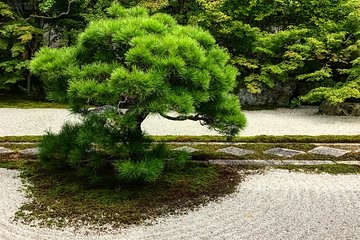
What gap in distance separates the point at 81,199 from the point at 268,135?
12.1 feet

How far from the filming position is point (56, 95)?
4203 mm

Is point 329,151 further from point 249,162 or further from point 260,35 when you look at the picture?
point 260,35

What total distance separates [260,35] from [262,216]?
25.5 feet

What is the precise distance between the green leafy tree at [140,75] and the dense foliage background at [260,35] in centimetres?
565

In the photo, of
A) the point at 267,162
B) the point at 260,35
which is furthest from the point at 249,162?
the point at 260,35

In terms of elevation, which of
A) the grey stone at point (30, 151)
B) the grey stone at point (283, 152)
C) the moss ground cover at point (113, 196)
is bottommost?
the grey stone at point (30, 151)

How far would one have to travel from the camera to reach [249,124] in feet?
26.7

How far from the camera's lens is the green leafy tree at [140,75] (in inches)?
141

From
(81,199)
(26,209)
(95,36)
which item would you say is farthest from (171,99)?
(26,209)

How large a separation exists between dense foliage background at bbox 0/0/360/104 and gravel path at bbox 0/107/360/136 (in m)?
0.76

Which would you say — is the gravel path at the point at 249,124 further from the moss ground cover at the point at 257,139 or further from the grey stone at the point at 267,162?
the grey stone at the point at 267,162

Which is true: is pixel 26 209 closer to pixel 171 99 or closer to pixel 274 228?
pixel 171 99

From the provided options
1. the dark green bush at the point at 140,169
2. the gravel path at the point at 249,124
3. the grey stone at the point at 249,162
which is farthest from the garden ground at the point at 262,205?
the gravel path at the point at 249,124

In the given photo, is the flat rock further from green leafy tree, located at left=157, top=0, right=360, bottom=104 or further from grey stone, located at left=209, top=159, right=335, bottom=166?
green leafy tree, located at left=157, top=0, right=360, bottom=104
